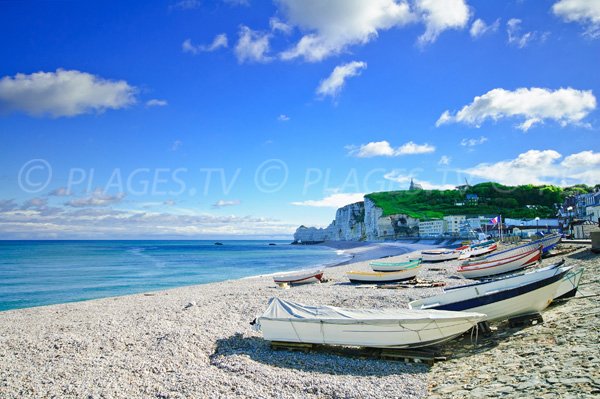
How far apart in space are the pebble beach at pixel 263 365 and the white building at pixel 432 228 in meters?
112

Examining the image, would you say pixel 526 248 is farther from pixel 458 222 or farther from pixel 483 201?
pixel 483 201

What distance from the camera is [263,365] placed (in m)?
8.97

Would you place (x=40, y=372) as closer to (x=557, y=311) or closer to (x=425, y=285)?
(x=557, y=311)

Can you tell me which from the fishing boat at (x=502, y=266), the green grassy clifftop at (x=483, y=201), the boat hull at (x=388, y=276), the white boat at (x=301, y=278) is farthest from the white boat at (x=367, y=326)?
the green grassy clifftop at (x=483, y=201)

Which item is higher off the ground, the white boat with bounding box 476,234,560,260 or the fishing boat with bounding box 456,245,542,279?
the white boat with bounding box 476,234,560,260

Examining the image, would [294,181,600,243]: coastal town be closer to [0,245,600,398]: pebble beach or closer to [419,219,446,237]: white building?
[419,219,446,237]: white building

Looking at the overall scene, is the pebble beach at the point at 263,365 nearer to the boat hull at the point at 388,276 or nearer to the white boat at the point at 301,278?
the boat hull at the point at 388,276

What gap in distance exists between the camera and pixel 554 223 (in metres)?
95.8

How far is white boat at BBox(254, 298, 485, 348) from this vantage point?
29.9ft

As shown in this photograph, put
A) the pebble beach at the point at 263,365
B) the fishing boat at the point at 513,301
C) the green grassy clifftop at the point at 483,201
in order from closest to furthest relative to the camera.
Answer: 1. the pebble beach at the point at 263,365
2. the fishing boat at the point at 513,301
3. the green grassy clifftop at the point at 483,201

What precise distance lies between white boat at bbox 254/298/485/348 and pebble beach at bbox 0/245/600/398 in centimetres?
42

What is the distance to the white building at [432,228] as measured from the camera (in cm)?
11912

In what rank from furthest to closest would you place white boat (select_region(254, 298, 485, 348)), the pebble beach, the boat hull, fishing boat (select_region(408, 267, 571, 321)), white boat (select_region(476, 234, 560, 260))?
white boat (select_region(476, 234, 560, 260)) < the boat hull < fishing boat (select_region(408, 267, 571, 321)) < white boat (select_region(254, 298, 485, 348)) < the pebble beach

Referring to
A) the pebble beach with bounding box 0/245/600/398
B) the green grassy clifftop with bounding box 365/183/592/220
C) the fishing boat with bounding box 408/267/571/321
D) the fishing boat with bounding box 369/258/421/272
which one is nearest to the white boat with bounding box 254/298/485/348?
the pebble beach with bounding box 0/245/600/398
